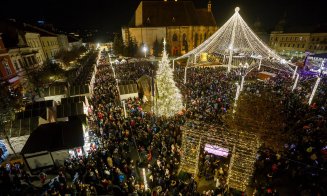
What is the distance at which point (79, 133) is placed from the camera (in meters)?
11.1

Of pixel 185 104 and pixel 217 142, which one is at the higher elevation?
pixel 217 142

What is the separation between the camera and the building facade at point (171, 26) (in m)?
48.1

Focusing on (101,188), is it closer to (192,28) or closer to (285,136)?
(285,136)

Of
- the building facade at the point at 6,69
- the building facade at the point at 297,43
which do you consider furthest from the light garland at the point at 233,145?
the building facade at the point at 297,43

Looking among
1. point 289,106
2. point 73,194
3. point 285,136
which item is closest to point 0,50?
point 73,194

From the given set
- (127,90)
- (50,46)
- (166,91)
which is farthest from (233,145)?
(50,46)

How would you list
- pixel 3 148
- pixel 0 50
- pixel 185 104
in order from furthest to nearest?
pixel 0 50 < pixel 185 104 < pixel 3 148

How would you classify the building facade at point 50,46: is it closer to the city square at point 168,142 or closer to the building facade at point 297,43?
the city square at point 168,142

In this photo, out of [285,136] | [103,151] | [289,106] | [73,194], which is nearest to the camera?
[73,194]

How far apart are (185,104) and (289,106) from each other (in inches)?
337

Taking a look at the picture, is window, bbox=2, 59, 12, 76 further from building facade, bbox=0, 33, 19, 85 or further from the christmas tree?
the christmas tree

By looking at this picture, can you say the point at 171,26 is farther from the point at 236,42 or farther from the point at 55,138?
the point at 55,138

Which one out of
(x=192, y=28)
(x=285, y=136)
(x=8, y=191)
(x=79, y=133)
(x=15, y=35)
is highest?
(x=192, y=28)

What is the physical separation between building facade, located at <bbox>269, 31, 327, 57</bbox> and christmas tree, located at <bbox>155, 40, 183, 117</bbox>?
42881 mm
